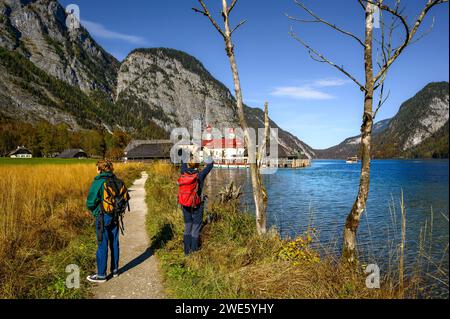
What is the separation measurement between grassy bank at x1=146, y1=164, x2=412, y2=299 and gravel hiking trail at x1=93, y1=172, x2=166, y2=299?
219mm

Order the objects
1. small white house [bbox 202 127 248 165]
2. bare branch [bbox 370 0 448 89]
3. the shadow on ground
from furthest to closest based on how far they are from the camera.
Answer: small white house [bbox 202 127 248 165]
the shadow on ground
bare branch [bbox 370 0 448 89]

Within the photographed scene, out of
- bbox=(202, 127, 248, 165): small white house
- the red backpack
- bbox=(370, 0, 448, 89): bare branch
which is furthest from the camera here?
bbox=(202, 127, 248, 165): small white house

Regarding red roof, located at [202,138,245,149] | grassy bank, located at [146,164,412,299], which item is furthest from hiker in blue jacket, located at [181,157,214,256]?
red roof, located at [202,138,245,149]

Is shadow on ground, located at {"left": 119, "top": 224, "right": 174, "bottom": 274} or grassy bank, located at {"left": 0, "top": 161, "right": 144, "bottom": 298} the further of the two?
shadow on ground, located at {"left": 119, "top": 224, "right": 174, "bottom": 274}

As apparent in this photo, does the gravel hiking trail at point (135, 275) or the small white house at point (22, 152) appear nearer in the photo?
the gravel hiking trail at point (135, 275)

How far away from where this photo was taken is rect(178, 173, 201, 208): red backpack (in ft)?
21.3

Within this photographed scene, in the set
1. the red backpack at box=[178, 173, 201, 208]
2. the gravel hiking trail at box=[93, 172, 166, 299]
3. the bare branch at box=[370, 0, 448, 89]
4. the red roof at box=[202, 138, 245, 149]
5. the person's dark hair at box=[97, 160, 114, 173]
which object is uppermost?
the red roof at box=[202, 138, 245, 149]

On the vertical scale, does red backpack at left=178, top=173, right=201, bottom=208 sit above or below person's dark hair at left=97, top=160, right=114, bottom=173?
below

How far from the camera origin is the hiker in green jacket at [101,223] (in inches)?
224

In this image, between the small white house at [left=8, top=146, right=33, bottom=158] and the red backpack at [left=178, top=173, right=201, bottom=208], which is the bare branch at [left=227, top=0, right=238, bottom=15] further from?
the small white house at [left=8, top=146, right=33, bottom=158]

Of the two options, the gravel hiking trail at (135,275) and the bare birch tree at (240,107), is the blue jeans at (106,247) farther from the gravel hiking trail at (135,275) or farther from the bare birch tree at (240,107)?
the bare birch tree at (240,107)

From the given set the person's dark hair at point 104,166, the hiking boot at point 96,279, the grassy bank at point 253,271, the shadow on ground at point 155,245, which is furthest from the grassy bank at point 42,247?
the person's dark hair at point 104,166

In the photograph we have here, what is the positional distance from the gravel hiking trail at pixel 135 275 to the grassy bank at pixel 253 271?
0.72 feet
